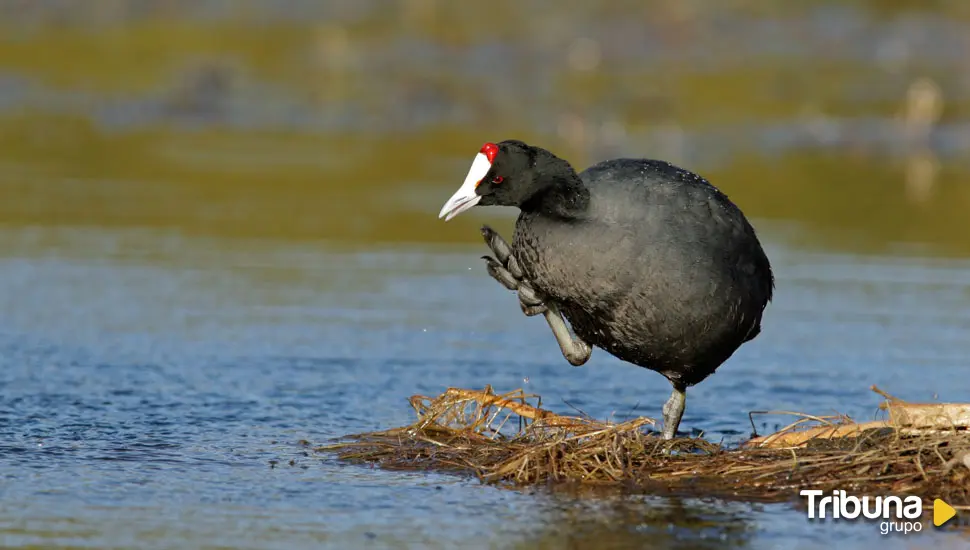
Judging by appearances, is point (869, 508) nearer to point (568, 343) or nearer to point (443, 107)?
point (568, 343)

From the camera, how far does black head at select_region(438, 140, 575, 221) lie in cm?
723

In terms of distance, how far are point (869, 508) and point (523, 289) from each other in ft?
7.11

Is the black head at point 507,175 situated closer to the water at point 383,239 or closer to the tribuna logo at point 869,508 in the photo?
the water at point 383,239

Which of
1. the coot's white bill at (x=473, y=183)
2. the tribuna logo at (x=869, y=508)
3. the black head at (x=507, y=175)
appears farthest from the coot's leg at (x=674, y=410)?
the coot's white bill at (x=473, y=183)

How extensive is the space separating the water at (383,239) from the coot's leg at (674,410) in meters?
0.51

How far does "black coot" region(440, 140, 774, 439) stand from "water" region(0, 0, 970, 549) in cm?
96

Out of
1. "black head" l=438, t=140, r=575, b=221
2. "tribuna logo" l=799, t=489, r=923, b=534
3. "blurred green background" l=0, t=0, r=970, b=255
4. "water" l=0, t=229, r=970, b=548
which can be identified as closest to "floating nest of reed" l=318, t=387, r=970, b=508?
"tribuna logo" l=799, t=489, r=923, b=534

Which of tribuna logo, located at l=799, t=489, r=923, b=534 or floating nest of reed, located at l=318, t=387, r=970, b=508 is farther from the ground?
floating nest of reed, located at l=318, t=387, r=970, b=508

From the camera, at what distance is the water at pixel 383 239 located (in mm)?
6836

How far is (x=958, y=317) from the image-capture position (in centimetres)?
1153

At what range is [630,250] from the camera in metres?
7.33

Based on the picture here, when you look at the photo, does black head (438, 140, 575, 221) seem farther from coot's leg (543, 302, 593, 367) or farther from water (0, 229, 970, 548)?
water (0, 229, 970, 548)

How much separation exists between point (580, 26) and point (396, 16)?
278 cm

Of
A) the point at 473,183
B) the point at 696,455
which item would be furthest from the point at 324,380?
the point at 696,455
